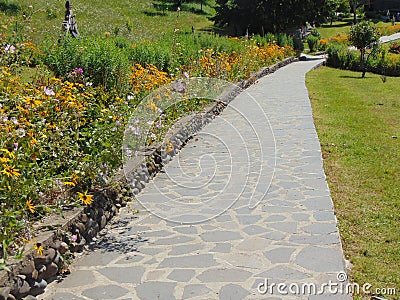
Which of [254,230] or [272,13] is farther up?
[272,13]

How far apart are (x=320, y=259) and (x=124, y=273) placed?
5.62 feet

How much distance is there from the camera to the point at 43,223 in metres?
4.78

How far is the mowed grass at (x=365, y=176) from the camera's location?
16.0 ft

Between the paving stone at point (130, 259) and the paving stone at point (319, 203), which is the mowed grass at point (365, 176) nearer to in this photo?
the paving stone at point (319, 203)

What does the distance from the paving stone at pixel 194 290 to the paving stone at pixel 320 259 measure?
93cm

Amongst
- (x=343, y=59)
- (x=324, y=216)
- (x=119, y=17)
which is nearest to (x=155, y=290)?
(x=324, y=216)

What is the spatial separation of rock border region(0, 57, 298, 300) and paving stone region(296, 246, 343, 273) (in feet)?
6.66

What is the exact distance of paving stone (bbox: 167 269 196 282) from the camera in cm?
462

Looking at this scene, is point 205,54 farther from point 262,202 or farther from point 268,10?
point 268,10

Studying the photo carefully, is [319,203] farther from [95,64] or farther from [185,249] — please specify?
[95,64]

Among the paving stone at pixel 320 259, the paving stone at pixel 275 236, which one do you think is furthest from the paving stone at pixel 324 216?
the paving stone at pixel 320 259

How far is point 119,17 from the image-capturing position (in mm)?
39375

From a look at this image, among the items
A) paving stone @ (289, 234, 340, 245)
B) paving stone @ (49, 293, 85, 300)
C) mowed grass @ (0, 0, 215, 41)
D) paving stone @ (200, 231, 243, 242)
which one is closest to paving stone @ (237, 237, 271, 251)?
paving stone @ (200, 231, 243, 242)

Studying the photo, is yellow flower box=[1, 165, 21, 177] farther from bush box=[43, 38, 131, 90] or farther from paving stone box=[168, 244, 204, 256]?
bush box=[43, 38, 131, 90]
